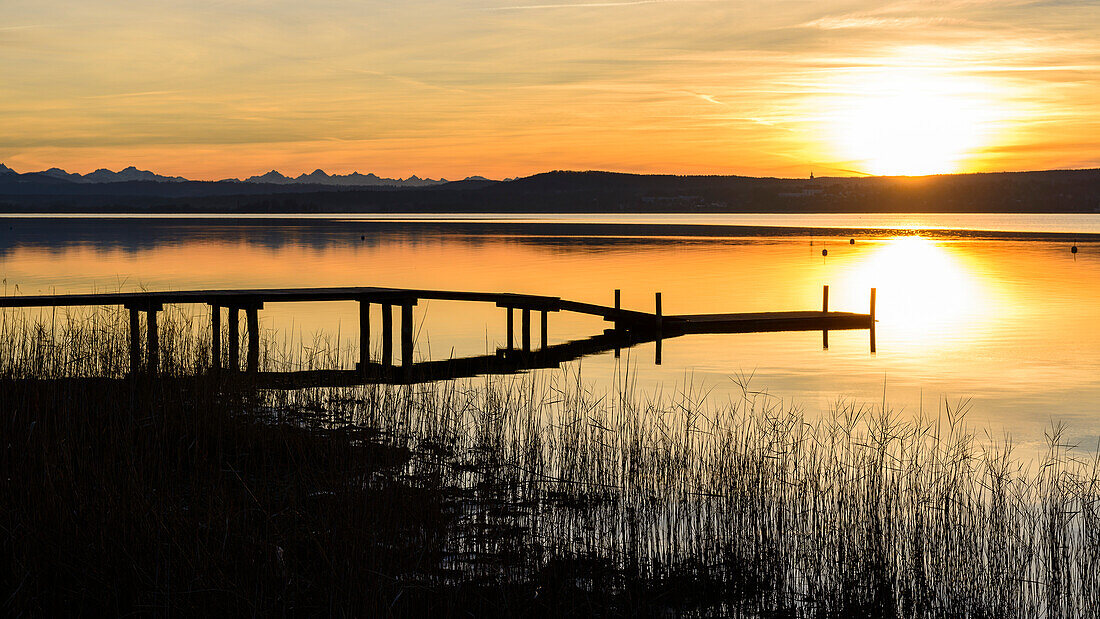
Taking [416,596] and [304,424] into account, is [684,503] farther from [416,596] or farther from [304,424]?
[304,424]

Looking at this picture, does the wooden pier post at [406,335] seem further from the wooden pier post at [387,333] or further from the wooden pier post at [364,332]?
the wooden pier post at [364,332]

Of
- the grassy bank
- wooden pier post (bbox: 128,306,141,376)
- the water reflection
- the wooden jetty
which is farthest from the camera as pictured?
the water reflection

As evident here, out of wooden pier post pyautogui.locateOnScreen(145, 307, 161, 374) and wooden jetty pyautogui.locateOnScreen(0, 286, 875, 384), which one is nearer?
wooden pier post pyautogui.locateOnScreen(145, 307, 161, 374)

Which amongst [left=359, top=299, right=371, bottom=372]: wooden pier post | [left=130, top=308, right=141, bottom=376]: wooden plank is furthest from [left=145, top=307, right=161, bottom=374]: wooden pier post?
[left=359, top=299, right=371, bottom=372]: wooden pier post

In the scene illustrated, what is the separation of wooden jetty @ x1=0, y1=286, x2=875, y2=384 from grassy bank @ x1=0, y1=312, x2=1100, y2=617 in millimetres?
3168

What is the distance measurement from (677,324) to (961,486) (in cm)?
1906

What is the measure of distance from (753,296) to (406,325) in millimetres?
25969

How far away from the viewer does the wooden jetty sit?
62.5ft

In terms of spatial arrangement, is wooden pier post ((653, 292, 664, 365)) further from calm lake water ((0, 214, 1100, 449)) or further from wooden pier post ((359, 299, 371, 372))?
wooden pier post ((359, 299, 371, 372))

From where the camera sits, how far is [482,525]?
30.7ft

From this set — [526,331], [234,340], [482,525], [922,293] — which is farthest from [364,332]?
[922,293]

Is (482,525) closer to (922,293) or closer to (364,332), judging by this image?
(364,332)

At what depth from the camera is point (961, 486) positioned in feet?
35.1

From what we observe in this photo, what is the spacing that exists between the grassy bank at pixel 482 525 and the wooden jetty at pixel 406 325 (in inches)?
125
